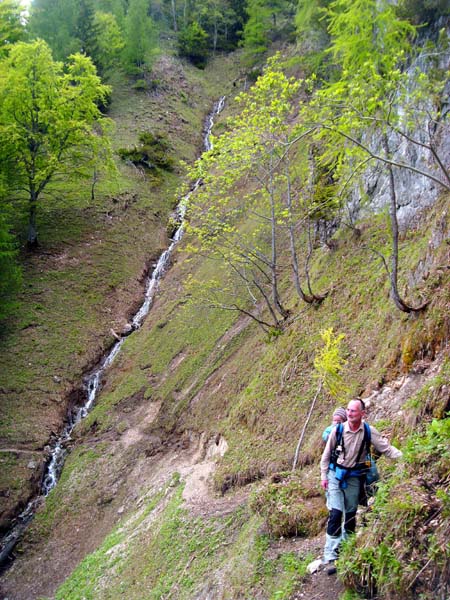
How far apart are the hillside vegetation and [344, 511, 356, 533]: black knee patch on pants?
10cm

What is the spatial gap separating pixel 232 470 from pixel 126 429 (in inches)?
303

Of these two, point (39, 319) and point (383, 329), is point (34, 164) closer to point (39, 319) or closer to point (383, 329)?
point (39, 319)

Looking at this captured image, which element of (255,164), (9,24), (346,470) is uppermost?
(9,24)

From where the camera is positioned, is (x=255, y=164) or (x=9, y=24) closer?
(x=255, y=164)

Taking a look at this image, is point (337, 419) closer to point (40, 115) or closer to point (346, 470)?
point (346, 470)

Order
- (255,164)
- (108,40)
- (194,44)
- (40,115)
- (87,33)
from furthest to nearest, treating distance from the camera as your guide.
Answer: (194,44), (108,40), (87,33), (40,115), (255,164)

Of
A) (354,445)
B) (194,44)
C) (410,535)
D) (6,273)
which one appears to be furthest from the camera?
(194,44)

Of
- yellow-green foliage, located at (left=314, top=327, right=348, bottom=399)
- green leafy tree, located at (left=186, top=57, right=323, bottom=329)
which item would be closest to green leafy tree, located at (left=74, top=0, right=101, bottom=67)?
green leafy tree, located at (left=186, top=57, right=323, bottom=329)

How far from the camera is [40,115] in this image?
25.0 metres

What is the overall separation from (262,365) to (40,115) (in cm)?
1960

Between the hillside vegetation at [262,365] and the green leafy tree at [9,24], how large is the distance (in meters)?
12.9

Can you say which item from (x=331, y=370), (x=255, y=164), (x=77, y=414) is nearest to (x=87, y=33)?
(x=255, y=164)

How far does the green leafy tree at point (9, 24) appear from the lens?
3172 cm

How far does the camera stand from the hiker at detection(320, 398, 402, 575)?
5.30 meters
